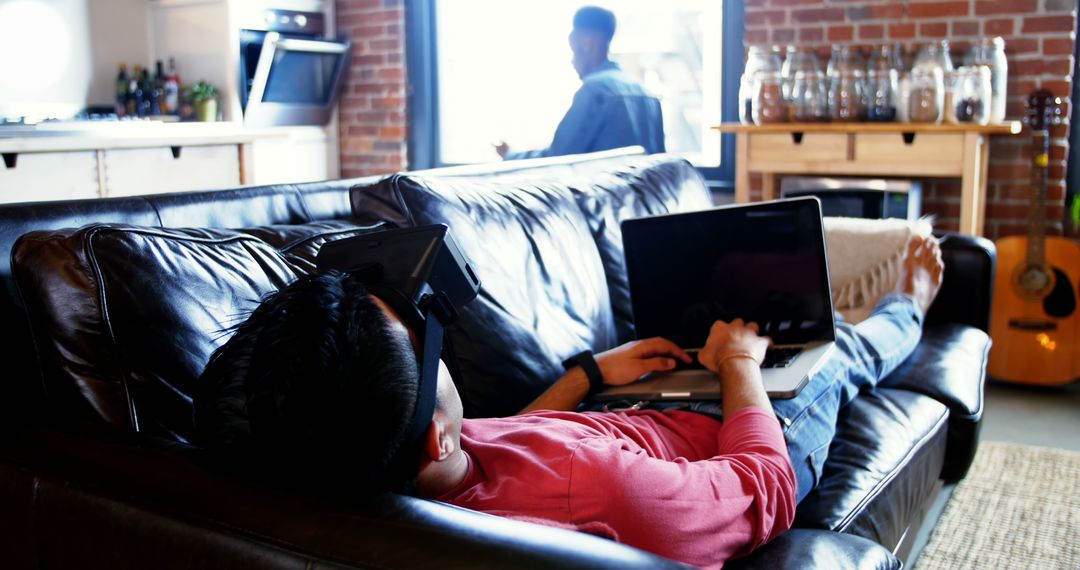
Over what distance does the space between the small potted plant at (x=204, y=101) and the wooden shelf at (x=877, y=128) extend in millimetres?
2488

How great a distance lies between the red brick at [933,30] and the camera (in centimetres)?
370

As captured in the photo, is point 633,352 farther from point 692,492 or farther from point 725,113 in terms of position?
point 725,113

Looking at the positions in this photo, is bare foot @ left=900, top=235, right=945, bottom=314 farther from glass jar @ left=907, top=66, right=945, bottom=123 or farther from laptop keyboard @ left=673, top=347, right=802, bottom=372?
glass jar @ left=907, top=66, right=945, bottom=123

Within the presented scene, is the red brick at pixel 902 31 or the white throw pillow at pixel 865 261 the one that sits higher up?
the red brick at pixel 902 31

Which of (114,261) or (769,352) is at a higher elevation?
(114,261)

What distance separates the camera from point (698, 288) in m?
1.81

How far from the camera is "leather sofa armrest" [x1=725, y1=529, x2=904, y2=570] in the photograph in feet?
3.84

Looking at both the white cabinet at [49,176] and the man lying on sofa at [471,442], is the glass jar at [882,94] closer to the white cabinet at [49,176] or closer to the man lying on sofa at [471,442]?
the man lying on sofa at [471,442]

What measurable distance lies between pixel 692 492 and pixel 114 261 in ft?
2.24

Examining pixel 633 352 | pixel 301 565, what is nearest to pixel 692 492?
pixel 301 565

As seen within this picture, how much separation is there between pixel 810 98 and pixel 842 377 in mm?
1977

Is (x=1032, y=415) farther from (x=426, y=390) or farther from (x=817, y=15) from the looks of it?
(x=426, y=390)

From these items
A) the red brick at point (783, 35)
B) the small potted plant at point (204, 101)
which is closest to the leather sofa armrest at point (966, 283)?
the red brick at point (783, 35)

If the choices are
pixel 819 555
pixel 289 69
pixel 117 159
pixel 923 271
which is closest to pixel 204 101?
pixel 289 69
